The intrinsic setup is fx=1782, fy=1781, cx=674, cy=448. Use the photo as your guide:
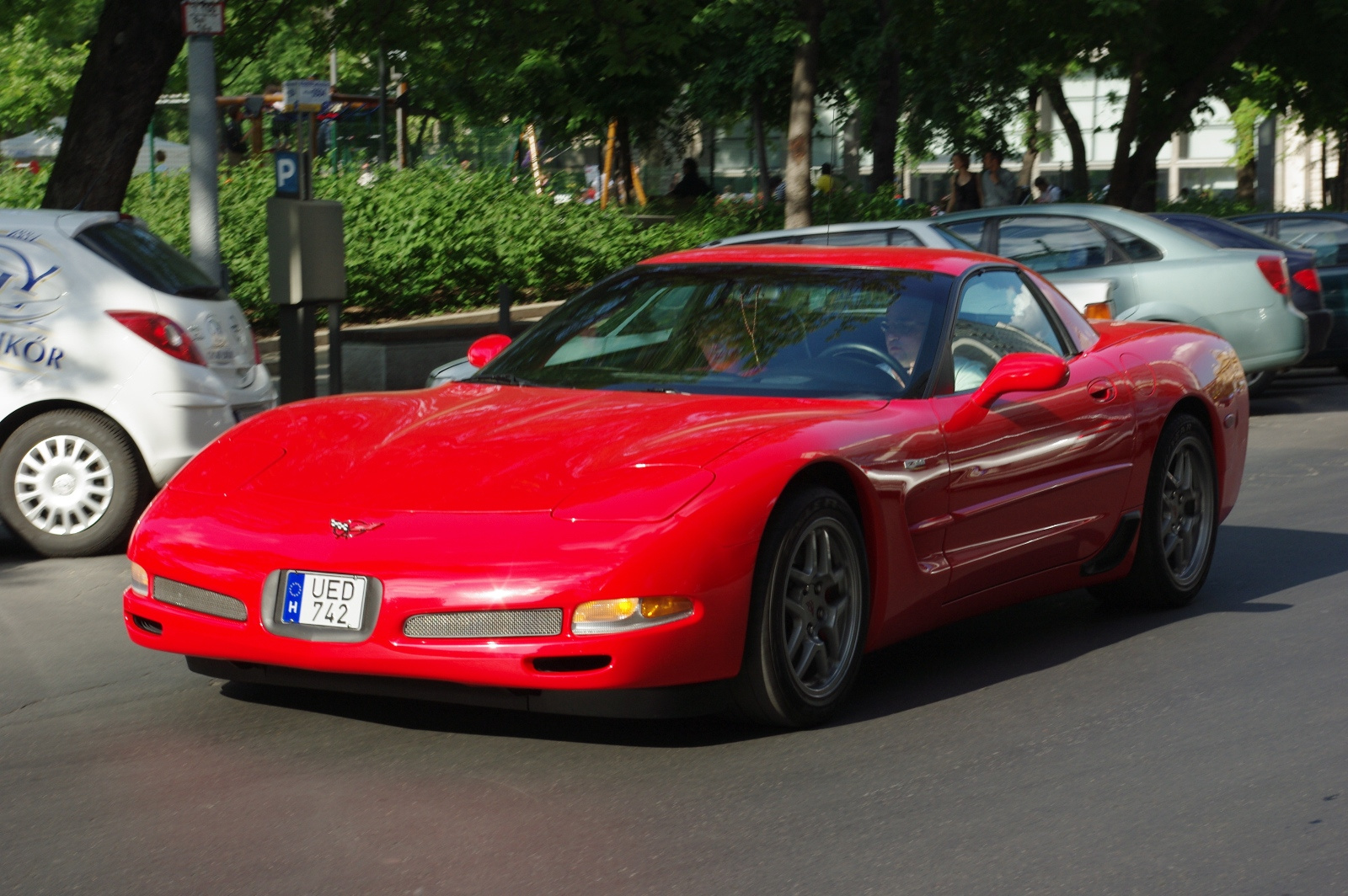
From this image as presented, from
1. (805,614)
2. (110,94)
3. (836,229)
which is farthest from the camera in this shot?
(110,94)

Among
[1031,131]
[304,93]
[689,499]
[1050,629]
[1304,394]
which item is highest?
[1031,131]

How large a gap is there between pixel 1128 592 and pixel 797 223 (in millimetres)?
13752

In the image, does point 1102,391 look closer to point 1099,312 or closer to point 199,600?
point 199,600

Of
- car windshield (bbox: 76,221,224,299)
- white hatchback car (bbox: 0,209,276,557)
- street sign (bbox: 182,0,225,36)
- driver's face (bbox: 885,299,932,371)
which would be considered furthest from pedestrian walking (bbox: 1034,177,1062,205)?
driver's face (bbox: 885,299,932,371)

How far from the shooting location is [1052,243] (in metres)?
13.1

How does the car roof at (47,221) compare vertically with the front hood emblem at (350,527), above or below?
above

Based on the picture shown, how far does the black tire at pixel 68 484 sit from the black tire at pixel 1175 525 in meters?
4.31

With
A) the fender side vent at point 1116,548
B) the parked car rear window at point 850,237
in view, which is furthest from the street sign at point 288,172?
the fender side vent at point 1116,548

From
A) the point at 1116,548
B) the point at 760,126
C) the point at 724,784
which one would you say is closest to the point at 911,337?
the point at 1116,548

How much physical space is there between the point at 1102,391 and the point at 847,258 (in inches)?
41.4

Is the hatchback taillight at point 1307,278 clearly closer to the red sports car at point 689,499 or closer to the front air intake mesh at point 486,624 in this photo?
the red sports car at point 689,499

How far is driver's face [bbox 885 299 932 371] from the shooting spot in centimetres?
561

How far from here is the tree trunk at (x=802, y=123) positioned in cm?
2008

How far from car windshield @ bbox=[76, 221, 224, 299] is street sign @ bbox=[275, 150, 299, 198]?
3125 mm
